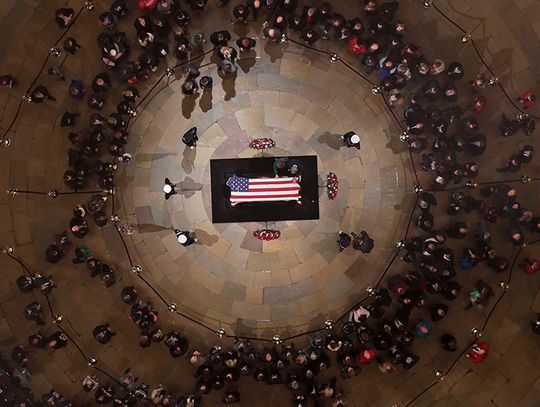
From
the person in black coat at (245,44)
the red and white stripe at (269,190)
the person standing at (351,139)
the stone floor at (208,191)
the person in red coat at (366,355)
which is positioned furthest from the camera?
the stone floor at (208,191)

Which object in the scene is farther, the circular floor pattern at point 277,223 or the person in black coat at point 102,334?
the circular floor pattern at point 277,223

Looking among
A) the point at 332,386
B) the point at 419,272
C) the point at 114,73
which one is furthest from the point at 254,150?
the point at 332,386

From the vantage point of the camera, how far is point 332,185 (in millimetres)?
16469

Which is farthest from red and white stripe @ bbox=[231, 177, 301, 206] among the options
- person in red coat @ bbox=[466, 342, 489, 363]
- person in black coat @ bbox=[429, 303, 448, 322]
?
person in red coat @ bbox=[466, 342, 489, 363]

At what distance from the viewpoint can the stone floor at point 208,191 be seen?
1641cm

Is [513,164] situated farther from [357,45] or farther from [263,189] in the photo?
[263,189]

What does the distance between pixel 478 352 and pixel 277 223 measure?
7.85 metres

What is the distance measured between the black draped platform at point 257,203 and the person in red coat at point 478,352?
6796mm

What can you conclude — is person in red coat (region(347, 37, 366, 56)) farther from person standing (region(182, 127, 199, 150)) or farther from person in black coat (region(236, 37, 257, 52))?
person standing (region(182, 127, 199, 150))

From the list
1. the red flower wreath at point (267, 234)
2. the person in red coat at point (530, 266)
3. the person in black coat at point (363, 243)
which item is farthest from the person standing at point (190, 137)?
the person in red coat at point (530, 266)

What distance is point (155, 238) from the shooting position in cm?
1655

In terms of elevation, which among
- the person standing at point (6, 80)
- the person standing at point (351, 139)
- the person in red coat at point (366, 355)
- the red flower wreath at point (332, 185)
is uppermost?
the person standing at point (6, 80)

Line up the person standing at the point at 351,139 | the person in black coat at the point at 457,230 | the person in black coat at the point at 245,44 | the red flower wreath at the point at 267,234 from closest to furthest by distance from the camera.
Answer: the person in black coat at the point at 457,230
the person in black coat at the point at 245,44
the person standing at the point at 351,139
the red flower wreath at the point at 267,234

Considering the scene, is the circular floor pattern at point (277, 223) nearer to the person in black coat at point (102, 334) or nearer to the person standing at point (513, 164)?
the person in black coat at point (102, 334)
